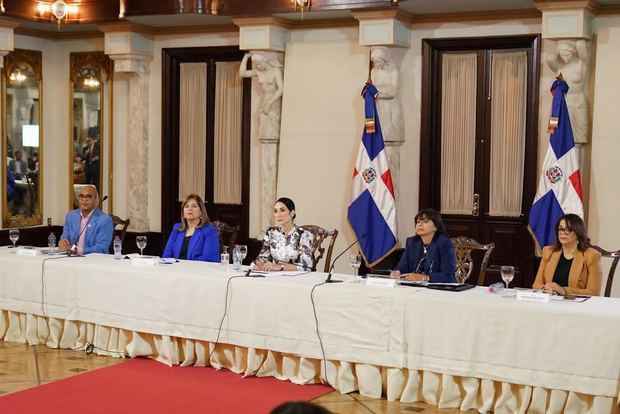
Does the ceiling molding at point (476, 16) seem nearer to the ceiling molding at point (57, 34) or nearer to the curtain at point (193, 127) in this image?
the curtain at point (193, 127)

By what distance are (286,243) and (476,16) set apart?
348cm

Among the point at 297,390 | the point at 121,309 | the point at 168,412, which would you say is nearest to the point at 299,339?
the point at 297,390

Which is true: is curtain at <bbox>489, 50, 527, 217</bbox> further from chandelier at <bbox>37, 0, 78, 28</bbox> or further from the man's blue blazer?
chandelier at <bbox>37, 0, 78, 28</bbox>

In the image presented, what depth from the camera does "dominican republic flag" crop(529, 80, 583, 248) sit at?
8.59 m

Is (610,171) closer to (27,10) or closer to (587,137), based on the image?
(587,137)

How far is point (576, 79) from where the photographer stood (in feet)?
28.4

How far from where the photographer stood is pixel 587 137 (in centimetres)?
880

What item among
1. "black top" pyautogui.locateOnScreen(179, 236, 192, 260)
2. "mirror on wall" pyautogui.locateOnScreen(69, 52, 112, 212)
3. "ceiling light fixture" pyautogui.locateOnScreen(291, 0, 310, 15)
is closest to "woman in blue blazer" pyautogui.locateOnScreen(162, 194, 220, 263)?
"black top" pyautogui.locateOnScreen(179, 236, 192, 260)

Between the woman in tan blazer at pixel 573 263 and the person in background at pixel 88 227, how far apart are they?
11.8ft

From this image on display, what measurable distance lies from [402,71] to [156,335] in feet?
13.3

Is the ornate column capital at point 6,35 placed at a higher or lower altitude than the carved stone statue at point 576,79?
higher

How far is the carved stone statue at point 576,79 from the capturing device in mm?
8594

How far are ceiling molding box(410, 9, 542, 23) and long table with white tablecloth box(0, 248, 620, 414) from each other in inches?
148

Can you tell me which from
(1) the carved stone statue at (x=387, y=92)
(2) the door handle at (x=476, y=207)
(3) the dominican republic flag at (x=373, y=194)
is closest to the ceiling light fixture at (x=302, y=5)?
(1) the carved stone statue at (x=387, y=92)
